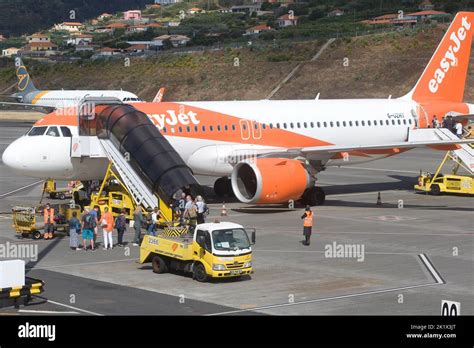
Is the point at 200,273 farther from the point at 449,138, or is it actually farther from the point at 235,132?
the point at 449,138

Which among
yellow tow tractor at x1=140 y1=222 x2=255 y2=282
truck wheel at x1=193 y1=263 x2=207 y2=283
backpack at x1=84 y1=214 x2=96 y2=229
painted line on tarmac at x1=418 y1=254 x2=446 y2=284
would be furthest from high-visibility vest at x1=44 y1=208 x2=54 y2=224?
painted line on tarmac at x1=418 y1=254 x2=446 y2=284

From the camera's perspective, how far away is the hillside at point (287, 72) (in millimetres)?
124375

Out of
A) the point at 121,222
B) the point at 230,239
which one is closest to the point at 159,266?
the point at 230,239

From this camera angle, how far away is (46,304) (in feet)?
87.2

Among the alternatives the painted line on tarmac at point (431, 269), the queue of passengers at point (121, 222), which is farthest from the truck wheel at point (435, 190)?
the painted line on tarmac at point (431, 269)

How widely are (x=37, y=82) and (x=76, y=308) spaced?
148m

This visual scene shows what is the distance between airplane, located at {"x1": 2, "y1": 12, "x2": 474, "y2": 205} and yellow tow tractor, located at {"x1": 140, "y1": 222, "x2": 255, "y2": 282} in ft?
42.2

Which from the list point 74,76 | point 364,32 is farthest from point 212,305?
point 74,76

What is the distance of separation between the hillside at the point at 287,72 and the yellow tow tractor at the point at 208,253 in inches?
3420

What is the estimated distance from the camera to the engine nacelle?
1721 inches

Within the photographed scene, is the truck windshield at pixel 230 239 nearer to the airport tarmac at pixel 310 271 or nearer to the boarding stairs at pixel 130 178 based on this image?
the airport tarmac at pixel 310 271

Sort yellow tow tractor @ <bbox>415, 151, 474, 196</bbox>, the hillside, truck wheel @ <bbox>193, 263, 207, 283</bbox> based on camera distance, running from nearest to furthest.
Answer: truck wheel @ <bbox>193, 263, 207, 283</bbox> < yellow tow tractor @ <bbox>415, 151, 474, 196</bbox> < the hillside

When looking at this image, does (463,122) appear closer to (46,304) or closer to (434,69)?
(434,69)

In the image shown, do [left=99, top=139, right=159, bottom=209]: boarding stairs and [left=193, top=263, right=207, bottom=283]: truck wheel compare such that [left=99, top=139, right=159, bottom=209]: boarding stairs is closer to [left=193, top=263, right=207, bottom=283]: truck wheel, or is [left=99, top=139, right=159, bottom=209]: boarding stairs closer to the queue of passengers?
the queue of passengers
